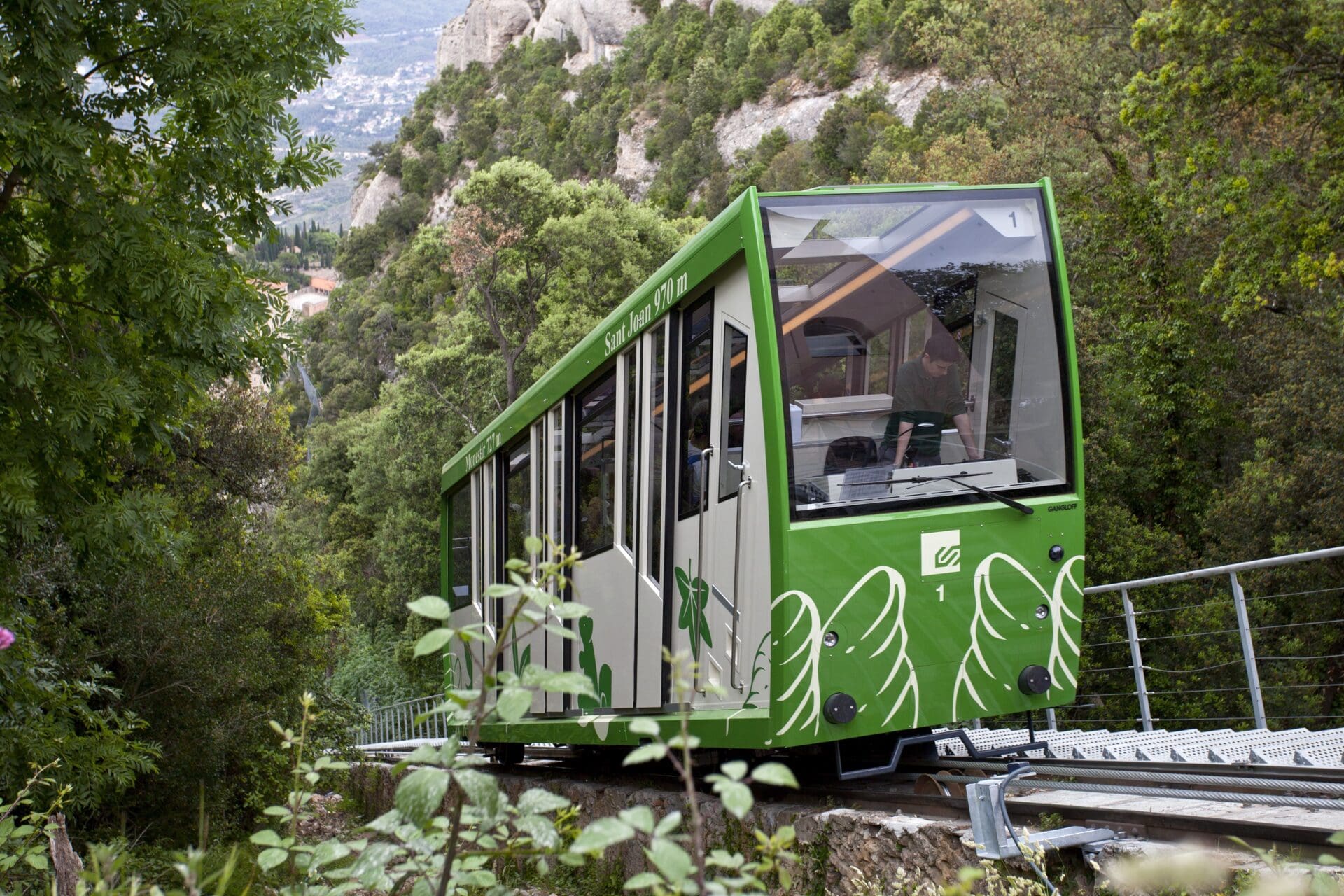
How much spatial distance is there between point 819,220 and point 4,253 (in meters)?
5.10

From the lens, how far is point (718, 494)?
680 centimetres

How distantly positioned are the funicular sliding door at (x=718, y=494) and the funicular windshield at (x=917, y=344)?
341 mm

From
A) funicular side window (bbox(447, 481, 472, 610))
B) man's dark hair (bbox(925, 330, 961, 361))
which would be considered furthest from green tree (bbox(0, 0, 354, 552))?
funicular side window (bbox(447, 481, 472, 610))

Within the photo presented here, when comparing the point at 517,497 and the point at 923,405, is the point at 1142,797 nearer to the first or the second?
the point at 923,405

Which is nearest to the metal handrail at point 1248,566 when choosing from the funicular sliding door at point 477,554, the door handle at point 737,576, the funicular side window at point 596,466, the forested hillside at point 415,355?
the forested hillside at point 415,355

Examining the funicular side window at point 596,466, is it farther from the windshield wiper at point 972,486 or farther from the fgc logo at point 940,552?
the fgc logo at point 940,552

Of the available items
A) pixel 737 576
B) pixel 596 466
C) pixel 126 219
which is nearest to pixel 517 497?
pixel 596 466

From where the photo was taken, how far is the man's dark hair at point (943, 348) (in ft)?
22.0

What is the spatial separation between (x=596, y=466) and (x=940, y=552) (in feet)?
10.3

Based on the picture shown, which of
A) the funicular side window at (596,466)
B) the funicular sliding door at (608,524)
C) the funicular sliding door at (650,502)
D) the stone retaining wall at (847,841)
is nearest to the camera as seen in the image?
the stone retaining wall at (847,841)

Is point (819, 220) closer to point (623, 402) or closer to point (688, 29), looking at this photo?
point (623, 402)

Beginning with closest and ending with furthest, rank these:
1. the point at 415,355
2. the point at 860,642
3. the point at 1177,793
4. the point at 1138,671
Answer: the point at 1177,793 < the point at 860,642 < the point at 1138,671 < the point at 415,355

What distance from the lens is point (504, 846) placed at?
8.94 feet

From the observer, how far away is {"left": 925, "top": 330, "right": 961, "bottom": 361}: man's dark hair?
6.70m
